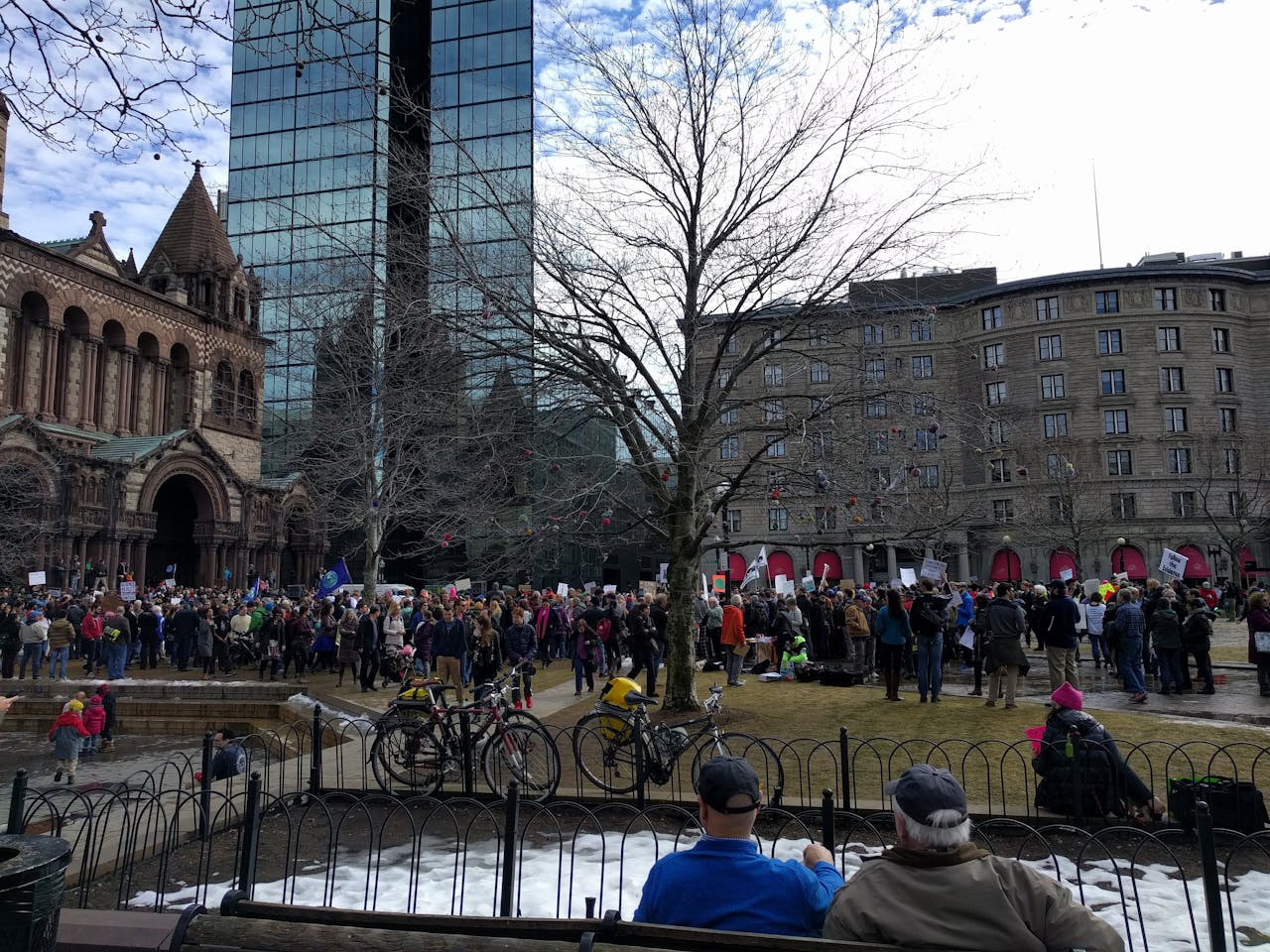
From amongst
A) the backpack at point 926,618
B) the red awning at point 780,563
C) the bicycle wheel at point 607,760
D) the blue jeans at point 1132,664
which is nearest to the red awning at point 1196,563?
the red awning at point 780,563

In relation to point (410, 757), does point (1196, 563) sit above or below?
above

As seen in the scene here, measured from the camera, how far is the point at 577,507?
1153 centimetres

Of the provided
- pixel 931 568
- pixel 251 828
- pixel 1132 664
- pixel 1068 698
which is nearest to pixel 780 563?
pixel 931 568

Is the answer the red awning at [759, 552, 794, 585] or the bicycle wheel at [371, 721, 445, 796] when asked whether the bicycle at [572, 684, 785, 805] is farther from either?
the red awning at [759, 552, 794, 585]

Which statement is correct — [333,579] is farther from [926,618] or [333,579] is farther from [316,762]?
[926,618]

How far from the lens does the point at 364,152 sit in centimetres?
1085

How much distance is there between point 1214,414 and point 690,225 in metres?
53.7

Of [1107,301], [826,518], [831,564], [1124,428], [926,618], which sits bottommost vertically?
[926,618]

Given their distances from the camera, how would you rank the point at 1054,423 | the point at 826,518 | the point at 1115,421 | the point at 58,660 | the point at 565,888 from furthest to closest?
the point at 1054,423, the point at 1115,421, the point at 58,660, the point at 826,518, the point at 565,888

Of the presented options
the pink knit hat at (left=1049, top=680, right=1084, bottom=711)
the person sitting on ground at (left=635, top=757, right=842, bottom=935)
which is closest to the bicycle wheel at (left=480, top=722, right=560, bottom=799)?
the pink knit hat at (left=1049, top=680, right=1084, bottom=711)

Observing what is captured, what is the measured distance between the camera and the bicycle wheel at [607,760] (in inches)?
355

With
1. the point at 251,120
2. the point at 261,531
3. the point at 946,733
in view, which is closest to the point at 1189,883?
the point at 946,733

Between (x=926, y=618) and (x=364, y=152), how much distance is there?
1070 centimetres

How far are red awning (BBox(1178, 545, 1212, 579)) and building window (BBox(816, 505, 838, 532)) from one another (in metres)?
49.2
